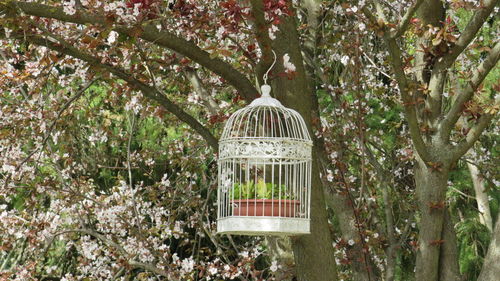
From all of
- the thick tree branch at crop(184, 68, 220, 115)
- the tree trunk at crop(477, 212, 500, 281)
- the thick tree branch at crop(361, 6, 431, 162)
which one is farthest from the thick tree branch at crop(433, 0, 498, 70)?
the thick tree branch at crop(184, 68, 220, 115)

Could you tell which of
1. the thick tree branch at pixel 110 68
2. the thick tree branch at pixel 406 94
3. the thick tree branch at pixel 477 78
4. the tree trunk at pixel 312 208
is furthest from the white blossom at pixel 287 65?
the thick tree branch at pixel 477 78

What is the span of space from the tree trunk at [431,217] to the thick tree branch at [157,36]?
1097 mm

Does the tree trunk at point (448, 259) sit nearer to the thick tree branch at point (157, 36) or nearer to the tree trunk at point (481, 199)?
the thick tree branch at point (157, 36)

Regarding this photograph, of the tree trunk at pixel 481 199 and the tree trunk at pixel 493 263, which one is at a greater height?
the tree trunk at pixel 481 199

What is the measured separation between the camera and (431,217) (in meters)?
4.46

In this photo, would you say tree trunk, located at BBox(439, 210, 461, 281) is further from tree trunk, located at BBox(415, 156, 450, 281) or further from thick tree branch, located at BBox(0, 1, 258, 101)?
thick tree branch, located at BBox(0, 1, 258, 101)

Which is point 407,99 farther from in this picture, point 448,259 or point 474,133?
point 448,259

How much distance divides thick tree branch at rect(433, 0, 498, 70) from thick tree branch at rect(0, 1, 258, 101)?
110cm

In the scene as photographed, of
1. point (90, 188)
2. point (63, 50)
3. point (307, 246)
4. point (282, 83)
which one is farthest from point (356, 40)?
point (90, 188)

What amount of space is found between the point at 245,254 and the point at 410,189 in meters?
1.71

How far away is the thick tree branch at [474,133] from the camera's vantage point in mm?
4113

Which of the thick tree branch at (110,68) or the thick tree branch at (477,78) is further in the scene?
the thick tree branch at (477,78)

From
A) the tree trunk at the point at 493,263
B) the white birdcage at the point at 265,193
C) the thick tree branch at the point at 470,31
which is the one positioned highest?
the thick tree branch at the point at 470,31

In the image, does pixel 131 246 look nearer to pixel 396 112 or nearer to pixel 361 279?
pixel 361 279
